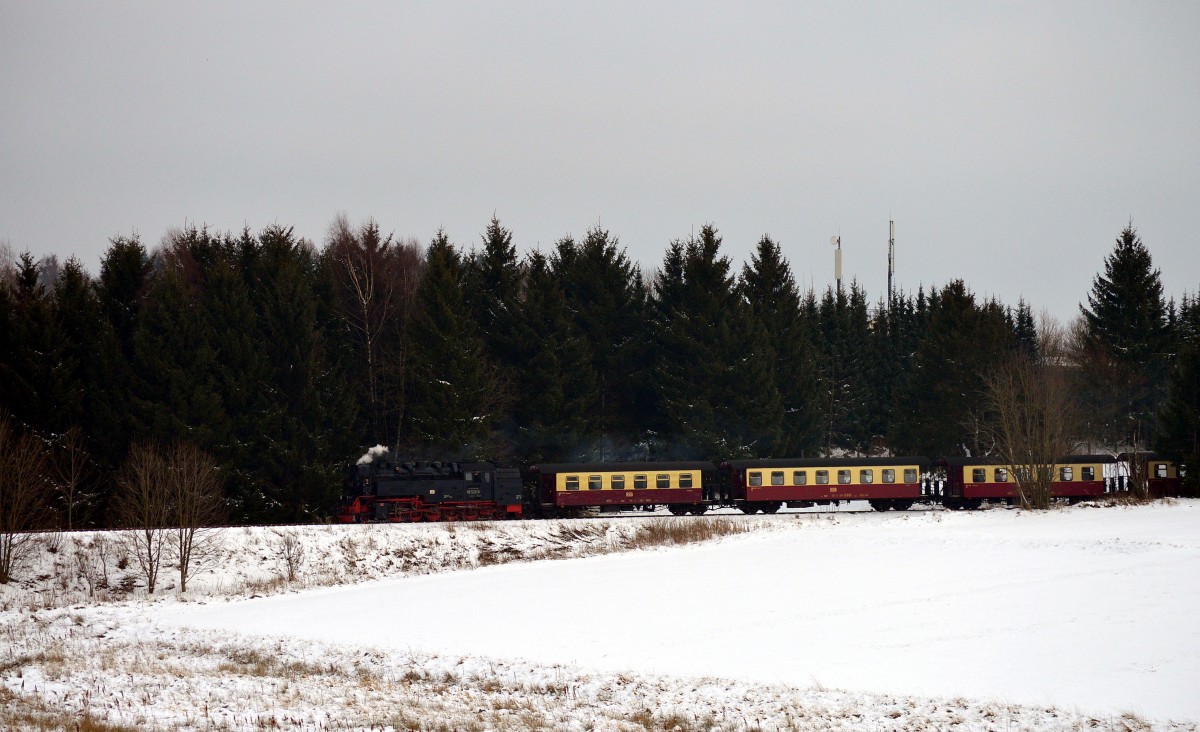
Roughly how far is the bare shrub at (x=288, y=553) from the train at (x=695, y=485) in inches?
249

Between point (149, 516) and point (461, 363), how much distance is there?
67.1 feet

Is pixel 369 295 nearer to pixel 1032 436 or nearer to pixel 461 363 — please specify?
pixel 461 363

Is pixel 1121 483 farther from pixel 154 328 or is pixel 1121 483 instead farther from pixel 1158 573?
pixel 154 328

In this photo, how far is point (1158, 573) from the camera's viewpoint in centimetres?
2875

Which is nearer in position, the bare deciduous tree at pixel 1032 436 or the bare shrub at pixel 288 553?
the bare shrub at pixel 288 553

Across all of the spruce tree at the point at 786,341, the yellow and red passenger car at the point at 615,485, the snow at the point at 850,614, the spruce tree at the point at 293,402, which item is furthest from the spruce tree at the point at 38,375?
the spruce tree at the point at 786,341

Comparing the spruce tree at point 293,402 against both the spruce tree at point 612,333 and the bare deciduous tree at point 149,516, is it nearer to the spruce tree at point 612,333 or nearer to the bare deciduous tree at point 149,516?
the bare deciduous tree at point 149,516

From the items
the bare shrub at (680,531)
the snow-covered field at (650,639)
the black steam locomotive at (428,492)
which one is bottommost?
the snow-covered field at (650,639)

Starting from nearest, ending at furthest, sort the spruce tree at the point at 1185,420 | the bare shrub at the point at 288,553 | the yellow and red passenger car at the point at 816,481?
the bare shrub at the point at 288,553, the yellow and red passenger car at the point at 816,481, the spruce tree at the point at 1185,420

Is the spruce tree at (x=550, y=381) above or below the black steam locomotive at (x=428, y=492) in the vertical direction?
above

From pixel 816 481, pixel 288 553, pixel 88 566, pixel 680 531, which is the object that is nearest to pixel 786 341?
pixel 816 481

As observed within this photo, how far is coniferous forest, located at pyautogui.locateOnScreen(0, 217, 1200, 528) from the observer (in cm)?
4644

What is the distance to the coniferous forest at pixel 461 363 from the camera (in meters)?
46.4

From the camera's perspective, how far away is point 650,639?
2297 cm
